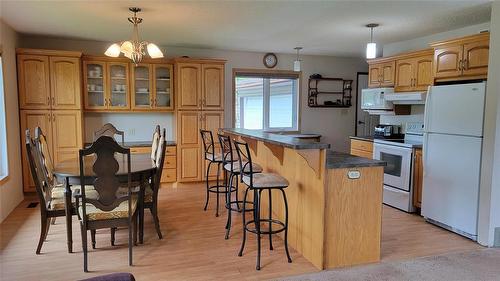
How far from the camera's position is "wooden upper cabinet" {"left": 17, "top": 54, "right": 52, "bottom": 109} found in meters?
4.98

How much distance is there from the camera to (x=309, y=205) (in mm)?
3113

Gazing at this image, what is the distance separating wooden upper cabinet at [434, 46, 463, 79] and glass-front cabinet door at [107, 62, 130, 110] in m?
4.44

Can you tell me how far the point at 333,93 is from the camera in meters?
7.16

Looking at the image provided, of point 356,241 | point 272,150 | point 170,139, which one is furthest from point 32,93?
point 356,241

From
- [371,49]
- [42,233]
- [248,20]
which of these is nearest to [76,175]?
[42,233]

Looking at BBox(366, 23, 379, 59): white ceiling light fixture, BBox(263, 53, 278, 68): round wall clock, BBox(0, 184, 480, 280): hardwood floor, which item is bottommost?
BBox(0, 184, 480, 280): hardwood floor

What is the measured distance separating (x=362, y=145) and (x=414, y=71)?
1317 millimetres

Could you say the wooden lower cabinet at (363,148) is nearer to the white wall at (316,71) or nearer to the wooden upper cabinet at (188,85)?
the white wall at (316,71)

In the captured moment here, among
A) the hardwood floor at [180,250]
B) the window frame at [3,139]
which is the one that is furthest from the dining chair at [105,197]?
the window frame at [3,139]

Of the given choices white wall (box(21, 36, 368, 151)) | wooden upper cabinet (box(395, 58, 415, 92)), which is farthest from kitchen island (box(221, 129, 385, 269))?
white wall (box(21, 36, 368, 151))

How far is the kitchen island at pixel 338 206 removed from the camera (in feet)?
9.47

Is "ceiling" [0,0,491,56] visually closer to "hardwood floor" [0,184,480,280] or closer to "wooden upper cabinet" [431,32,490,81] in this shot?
"wooden upper cabinet" [431,32,490,81]

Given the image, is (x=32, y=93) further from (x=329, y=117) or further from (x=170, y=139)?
(x=329, y=117)

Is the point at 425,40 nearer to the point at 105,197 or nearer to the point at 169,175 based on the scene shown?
the point at 169,175
